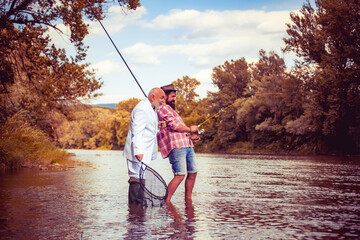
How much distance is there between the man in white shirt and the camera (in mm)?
7402

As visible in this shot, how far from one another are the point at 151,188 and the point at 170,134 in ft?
3.18

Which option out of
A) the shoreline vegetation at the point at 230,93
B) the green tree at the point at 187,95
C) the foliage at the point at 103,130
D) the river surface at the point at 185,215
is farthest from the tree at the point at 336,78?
the foliage at the point at 103,130

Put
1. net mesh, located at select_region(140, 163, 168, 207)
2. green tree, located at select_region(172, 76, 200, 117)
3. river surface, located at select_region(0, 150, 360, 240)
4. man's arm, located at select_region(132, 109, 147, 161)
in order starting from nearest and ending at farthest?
1. river surface, located at select_region(0, 150, 360, 240)
2. man's arm, located at select_region(132, 109, 147, 161)
3. net mesh, located at select_region(140, 163, 168, 207)
4. green tree, located at select_region(172, 76, 200, 117)

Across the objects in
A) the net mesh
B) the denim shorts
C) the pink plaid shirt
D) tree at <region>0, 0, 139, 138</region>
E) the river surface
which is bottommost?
the river surface

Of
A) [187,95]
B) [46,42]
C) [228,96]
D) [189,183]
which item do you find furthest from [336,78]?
[187,95]

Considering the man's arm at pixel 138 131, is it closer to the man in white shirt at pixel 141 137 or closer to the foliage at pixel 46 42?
the man in white shirt at pixel 141 137

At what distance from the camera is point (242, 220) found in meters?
6.30

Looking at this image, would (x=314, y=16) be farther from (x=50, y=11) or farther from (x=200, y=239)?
(x=200, y=239)

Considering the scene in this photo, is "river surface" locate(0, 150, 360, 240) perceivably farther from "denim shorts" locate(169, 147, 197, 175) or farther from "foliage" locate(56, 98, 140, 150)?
"foliage" locate(56, 98, 140, 150)

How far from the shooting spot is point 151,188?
766cm

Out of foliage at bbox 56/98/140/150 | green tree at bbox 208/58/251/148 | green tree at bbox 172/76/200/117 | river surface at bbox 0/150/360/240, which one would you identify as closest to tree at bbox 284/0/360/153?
green tree at bbox 208/58/251/148

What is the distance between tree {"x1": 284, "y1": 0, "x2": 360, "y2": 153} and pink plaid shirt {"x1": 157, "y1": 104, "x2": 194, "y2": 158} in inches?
1308

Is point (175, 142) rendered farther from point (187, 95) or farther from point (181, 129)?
point (187, 95)

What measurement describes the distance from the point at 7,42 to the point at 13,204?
8499mm
